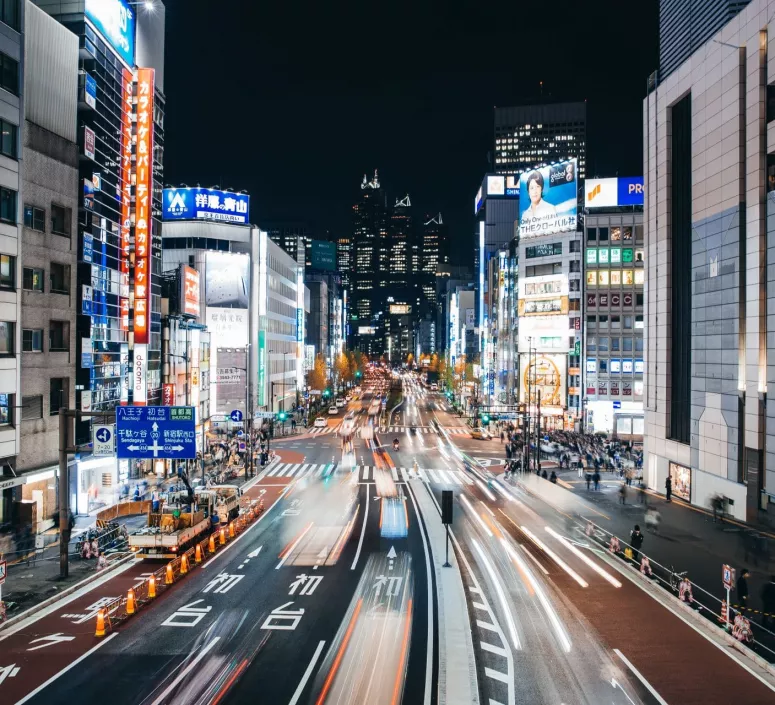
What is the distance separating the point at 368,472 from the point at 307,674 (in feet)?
117

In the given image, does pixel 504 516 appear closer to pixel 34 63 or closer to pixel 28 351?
pixel 28 351

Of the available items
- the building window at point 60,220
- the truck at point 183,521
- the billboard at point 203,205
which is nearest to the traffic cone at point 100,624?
the truck at point 183,521

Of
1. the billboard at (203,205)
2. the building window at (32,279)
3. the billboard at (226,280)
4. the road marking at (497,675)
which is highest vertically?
the billboard at (203,205)

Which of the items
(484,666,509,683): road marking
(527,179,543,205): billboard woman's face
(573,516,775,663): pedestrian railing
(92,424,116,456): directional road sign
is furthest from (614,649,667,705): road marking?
(527,179,543,205): billboard woman's face

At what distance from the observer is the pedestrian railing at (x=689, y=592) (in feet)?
58.6

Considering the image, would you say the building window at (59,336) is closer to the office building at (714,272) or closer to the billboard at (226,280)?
the office building at (714,272)

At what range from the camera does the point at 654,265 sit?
45031 millimetres

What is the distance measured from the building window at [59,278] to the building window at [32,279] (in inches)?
33.3

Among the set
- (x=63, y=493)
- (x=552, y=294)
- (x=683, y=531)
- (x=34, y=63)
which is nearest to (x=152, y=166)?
(x=34, y=63)

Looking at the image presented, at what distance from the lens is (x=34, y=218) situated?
31.1m

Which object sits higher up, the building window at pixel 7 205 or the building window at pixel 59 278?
the building window at pixel 7 205

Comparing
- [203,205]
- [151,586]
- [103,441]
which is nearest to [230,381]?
[203,205]

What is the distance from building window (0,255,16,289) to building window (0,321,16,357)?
5.68 feet

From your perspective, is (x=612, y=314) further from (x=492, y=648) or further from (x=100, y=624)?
(x=100, y=624)
